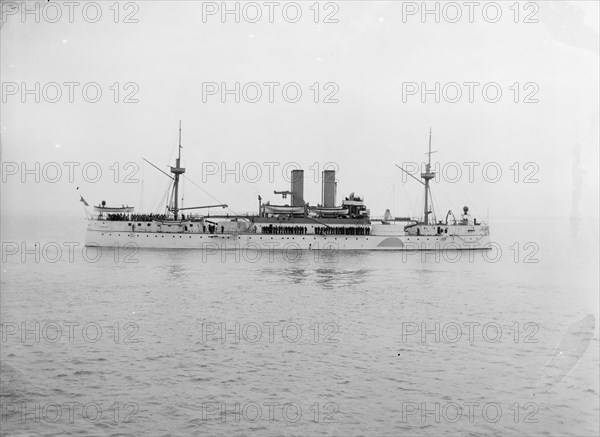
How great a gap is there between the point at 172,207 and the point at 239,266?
55.6ft

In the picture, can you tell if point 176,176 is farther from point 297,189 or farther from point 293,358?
point 293,358

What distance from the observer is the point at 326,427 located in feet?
33.7

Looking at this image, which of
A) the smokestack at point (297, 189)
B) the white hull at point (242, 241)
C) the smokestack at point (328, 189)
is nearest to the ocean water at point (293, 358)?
the white hull at point (242, 241)

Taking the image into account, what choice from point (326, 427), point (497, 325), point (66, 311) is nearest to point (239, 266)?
point (66, 311)

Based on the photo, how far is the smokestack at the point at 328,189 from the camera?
167 feet

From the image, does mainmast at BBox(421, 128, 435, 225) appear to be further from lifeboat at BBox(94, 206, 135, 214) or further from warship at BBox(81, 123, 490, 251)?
lifeboat at BBox(94, 206, 135, 214)

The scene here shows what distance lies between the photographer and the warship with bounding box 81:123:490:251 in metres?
46.9

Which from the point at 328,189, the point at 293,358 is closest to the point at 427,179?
the point at 328,189

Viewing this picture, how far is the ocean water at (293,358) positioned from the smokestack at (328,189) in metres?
23.1

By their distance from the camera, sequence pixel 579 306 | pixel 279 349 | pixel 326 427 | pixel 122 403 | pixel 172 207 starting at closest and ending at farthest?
pixel 326 427, pixel 122 403, pixel 279 349, pixel 579 306, pixel 172 207

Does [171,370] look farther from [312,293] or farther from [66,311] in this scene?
[312,293]

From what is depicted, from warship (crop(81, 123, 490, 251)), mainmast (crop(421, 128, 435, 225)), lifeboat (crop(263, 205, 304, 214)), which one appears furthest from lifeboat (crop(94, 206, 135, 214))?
mainmast (crop(421, 128, 435, 225))

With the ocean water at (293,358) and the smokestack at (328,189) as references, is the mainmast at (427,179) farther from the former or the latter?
the ocean water at (293,358)

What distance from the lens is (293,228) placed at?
4856 cm
